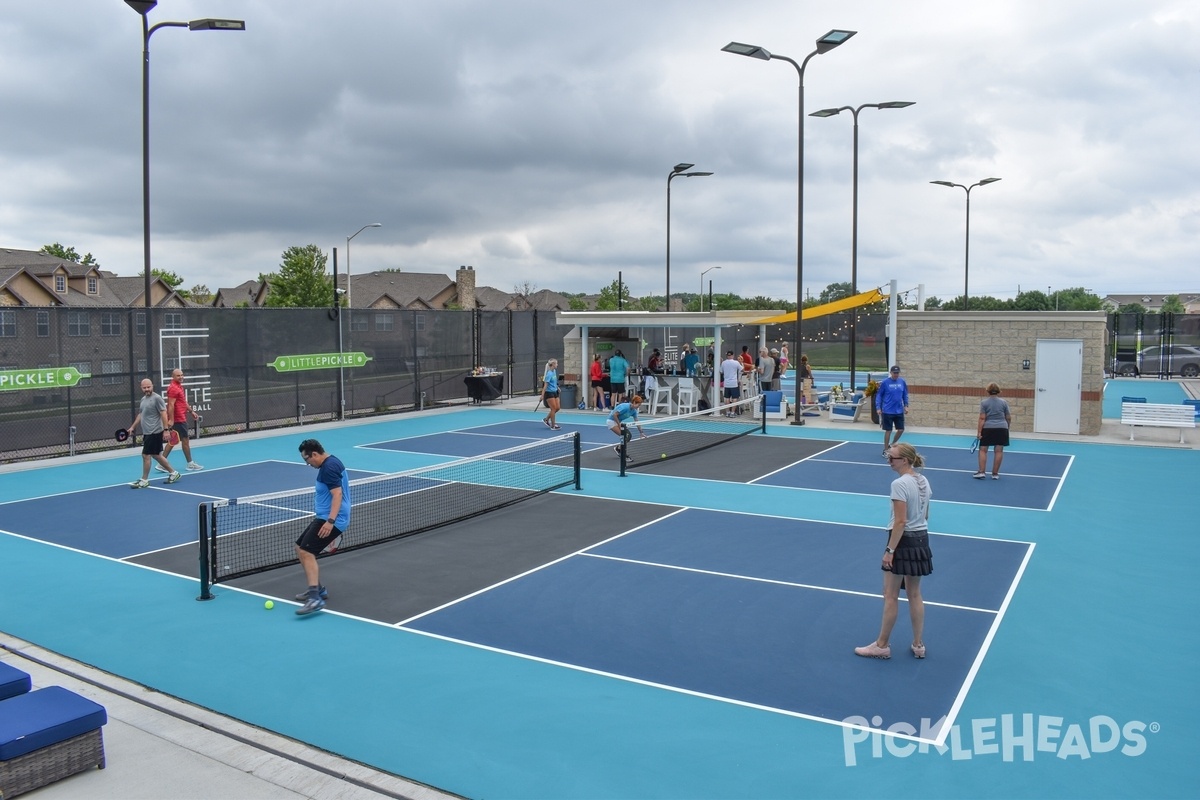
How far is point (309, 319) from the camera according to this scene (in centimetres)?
2566

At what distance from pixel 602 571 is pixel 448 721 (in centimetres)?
401

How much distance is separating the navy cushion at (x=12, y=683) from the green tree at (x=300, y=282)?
5350 centimetres

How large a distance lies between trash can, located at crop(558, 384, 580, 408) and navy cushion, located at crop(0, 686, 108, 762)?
22854 millimetres

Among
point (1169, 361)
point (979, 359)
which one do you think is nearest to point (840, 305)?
point (979, 359)

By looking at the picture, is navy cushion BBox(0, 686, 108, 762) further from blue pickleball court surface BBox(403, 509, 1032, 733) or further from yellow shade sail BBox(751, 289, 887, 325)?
yellow shade sail BBox(751, 289, 887, 325)


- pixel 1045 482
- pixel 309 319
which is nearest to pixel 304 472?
pixel 309 319

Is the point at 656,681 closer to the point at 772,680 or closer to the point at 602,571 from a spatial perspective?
the point at 772,680

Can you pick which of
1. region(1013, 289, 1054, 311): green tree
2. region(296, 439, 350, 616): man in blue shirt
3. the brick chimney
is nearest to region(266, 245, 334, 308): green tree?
the brick chimney

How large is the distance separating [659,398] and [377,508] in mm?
15280

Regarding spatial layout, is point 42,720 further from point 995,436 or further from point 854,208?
point 854,208

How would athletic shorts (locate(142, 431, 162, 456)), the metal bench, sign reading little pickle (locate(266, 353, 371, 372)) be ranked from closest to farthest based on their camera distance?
1. athletic shorts (locate(142, 431, 162, 456))
2. the metal bench
3. sign reading little pickle (locate(266, 353, 371, 372))

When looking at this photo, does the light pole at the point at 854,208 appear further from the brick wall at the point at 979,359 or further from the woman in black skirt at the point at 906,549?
the woman in black skirt at the point at 906,549

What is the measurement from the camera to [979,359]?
23.1 meters

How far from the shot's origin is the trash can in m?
29.0
